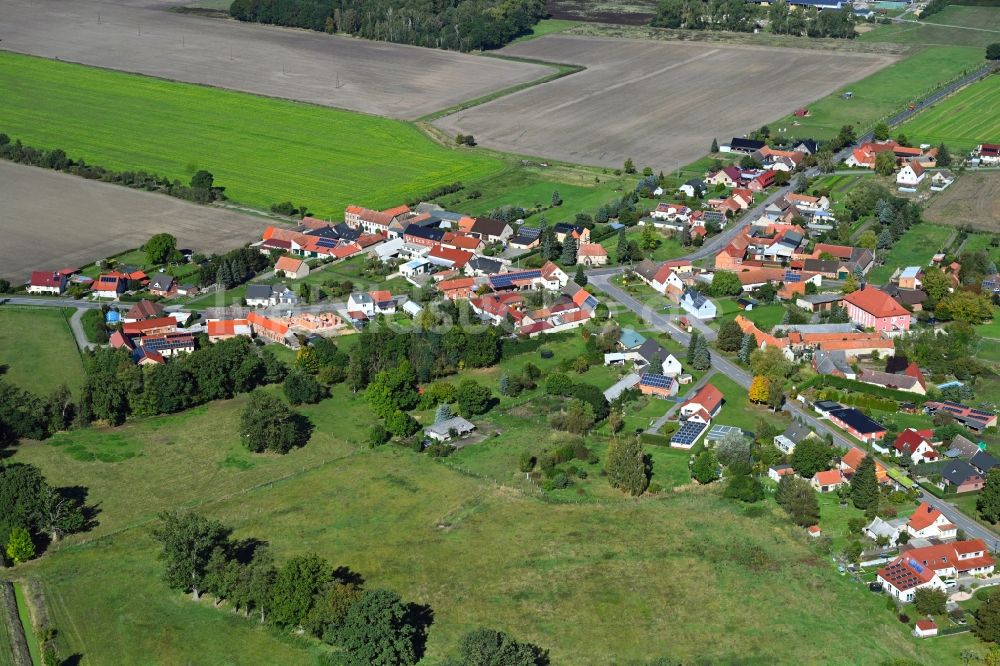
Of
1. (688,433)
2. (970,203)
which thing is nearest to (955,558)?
(688,433)

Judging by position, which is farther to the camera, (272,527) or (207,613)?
(272,527)

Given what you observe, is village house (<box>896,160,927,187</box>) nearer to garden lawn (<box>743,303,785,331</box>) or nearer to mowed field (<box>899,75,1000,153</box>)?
mowed field (<box>899,75,1000,153</box>)

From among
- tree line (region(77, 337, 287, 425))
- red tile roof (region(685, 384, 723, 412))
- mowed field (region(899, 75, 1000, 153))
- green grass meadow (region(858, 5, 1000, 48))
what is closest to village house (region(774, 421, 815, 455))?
red tile roof (region(685, 384, 723, 412))

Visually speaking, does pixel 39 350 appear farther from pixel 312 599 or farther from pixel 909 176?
pixel 909 176

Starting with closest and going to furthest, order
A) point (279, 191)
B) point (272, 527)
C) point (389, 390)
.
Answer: point (272, 527) < point (389, 390) < point (279, 191)

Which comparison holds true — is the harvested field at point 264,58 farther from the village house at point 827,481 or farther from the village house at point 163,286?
the village house at point 827,481

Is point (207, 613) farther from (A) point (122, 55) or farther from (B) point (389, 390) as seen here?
(A) point (122, 55)

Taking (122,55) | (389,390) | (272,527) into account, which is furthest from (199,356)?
(122,55)
